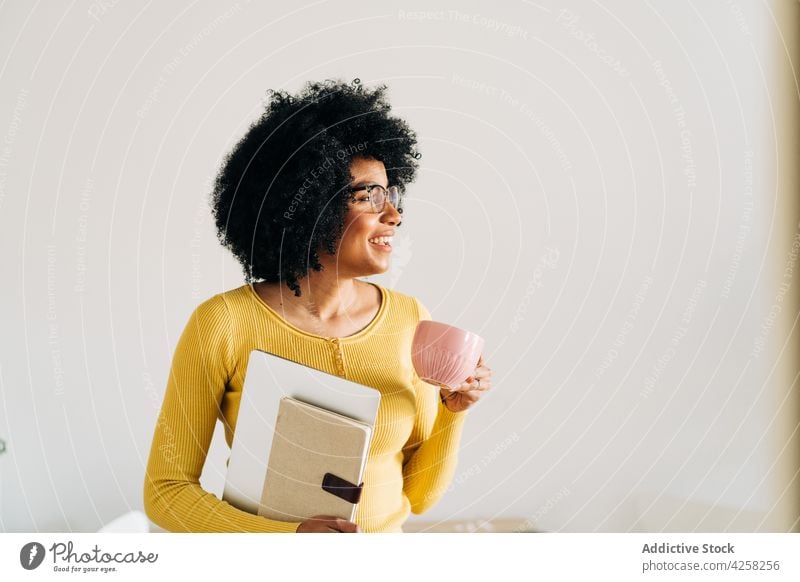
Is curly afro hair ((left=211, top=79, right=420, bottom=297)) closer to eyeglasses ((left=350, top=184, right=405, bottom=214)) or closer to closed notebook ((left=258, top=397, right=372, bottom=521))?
eyeglasses ((left=350, top=184, right=405, bottom=214))

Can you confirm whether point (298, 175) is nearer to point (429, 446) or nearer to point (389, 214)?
point (389, 214)

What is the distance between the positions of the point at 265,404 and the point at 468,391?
0.63 ft

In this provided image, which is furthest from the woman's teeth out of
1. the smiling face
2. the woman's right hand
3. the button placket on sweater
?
the woman's right hand

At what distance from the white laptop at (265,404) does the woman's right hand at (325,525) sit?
0.05m

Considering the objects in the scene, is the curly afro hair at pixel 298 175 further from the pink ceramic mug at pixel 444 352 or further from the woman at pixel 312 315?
the pink ceramic mug at pixel 444 352

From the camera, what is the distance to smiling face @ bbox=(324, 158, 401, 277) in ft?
2.48

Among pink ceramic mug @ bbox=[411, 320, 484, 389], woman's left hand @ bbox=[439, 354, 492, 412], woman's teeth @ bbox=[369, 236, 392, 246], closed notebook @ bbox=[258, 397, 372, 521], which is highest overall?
woman's teeth @ bbox=[369, 236, 392, 246]

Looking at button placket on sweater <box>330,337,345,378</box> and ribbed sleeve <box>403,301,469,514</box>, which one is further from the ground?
button placket on sweater <box>330,337,345,378</box>

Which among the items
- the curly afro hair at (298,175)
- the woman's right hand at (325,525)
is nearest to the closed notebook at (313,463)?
the woman's right hand at (325,525)

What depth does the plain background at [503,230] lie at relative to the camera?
851 millimetres

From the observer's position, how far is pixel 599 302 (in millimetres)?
933

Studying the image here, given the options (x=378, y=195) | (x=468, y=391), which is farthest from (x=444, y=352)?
(x=378, y=195)

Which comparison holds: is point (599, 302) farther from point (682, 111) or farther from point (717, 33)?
point (717, 33)

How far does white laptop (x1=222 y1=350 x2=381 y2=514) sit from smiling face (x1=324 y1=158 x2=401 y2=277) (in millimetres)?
107
